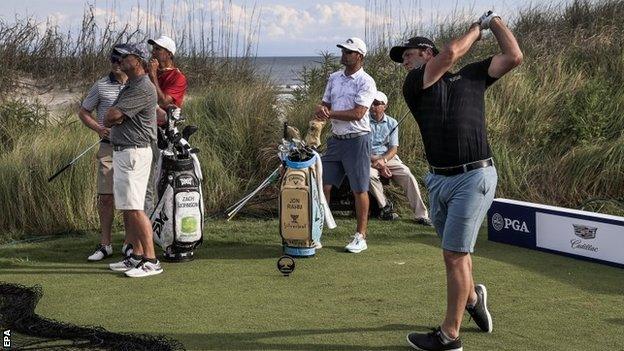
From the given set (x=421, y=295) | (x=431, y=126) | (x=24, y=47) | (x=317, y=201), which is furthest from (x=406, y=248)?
(x=24, y=47)

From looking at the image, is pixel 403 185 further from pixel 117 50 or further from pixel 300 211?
pixel 117 50

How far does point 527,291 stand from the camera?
6293 mm

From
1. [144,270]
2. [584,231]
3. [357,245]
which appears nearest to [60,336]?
[144,270]

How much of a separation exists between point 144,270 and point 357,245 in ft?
6.14

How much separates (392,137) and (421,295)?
356cm

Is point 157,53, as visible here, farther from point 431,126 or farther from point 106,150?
point 431,126

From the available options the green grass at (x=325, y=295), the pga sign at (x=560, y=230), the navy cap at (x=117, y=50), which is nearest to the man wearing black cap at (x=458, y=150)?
the green grass at (x=325, y=295)

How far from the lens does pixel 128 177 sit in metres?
6.85

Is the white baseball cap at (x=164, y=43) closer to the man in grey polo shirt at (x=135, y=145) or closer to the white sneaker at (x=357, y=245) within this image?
the man in grey polo shirt at (x=135, y=145)

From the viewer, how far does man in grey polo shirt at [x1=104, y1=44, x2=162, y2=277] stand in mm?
6703

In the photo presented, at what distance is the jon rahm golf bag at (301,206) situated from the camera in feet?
24.9

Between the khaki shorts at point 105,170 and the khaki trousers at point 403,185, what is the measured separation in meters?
2.85

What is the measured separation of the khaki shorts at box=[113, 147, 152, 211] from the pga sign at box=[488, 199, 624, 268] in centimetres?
319

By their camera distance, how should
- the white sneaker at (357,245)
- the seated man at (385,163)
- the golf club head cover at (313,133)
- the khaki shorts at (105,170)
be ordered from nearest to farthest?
the khaki shorts at (105,170), the white sneaker at (357,245), the golf club head cover at (313,133), the seated man at (385,163)
